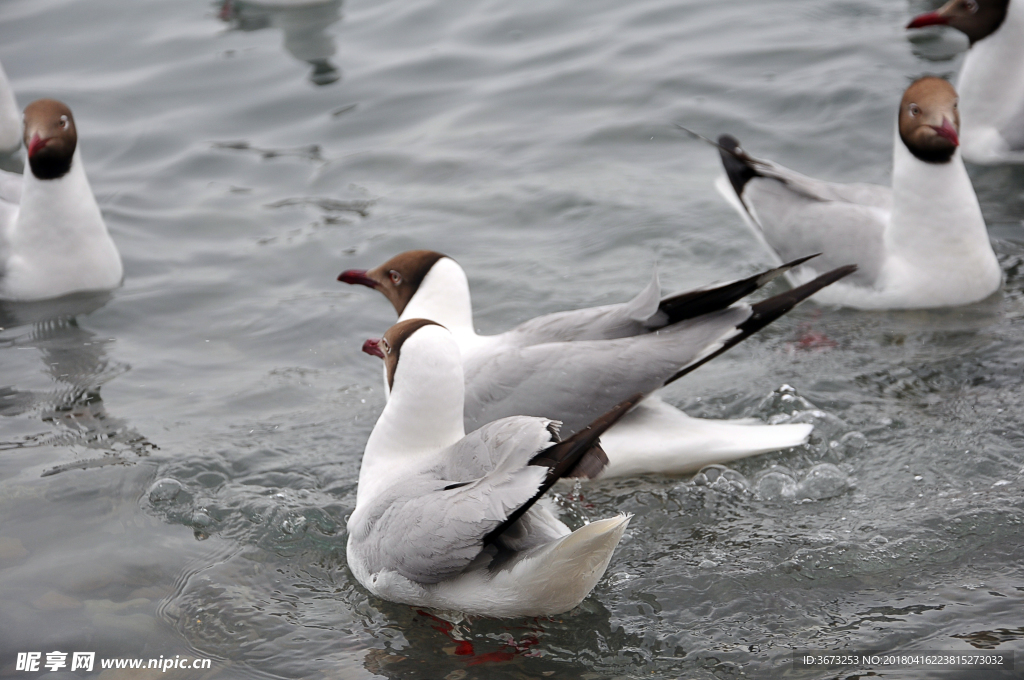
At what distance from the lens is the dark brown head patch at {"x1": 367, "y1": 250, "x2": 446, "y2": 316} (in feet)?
17.9

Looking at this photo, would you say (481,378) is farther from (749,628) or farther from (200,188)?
(200,188)

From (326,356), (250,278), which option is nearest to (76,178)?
(250,278)

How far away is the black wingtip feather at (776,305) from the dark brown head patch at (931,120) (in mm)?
1768

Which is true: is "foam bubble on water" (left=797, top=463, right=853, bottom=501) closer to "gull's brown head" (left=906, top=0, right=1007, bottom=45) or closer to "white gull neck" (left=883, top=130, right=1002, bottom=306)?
"white gull neck" (left=883, top=130, right=1002, bottom=306)

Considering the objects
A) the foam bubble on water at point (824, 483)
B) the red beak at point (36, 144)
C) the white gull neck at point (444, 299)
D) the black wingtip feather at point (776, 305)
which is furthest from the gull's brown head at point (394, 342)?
the red beak at point (36, 144)

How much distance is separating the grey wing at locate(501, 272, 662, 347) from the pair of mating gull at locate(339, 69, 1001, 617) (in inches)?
0.4

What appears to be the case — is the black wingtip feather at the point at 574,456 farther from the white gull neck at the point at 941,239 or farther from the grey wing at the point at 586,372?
the white gull neck at the point at 941,239

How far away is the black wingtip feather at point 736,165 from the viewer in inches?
271

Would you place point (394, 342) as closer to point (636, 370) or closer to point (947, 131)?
point (636, 370)

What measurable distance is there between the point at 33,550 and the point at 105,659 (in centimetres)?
83

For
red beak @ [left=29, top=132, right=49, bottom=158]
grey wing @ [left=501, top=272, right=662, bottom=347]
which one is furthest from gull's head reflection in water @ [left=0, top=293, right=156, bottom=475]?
grey wing @ [left=501, top=272, right=662, bottom=347]

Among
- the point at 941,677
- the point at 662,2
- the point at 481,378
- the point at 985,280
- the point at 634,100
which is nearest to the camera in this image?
the point at 941,677

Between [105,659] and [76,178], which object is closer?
[105,659]

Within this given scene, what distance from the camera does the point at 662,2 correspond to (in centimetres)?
1145
